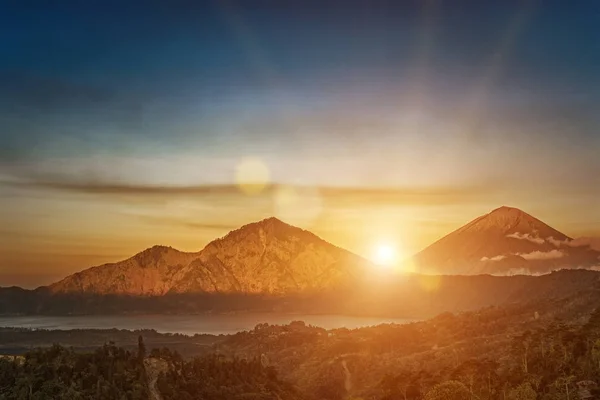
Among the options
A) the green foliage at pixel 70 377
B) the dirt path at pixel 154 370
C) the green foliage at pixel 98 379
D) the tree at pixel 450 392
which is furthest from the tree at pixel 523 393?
the green foliage at pixel 70 377

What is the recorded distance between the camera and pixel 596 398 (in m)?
149

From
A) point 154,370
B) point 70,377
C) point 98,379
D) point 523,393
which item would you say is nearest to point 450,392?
point 523,393

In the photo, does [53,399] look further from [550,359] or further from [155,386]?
[550,359]

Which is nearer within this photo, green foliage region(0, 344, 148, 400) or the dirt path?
green foliage region(0, 344, 148, 400)

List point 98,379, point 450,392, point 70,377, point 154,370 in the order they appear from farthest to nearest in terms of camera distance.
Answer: point 154,370
point 450,392
point 70,377
point 98,379

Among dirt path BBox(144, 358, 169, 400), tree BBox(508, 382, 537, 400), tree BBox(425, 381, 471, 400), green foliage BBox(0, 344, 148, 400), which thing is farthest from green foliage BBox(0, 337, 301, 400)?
tree BBox(508, 382, 537, 400)

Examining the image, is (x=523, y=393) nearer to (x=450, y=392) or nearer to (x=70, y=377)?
(x=450, y=392)

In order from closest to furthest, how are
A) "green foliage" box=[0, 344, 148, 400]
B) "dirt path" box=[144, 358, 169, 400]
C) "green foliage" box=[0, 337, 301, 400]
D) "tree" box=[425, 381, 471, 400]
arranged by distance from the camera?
"green foliage" box=[0, 344, 148, 400] → "green foliage" box=[0, 337, 301, 400] → "tree" box=[425, 381, 471, 400] → "dirt path" box=[144, 358, 169, 400]

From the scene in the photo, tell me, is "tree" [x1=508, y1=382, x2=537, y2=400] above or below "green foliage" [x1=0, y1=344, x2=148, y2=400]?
below

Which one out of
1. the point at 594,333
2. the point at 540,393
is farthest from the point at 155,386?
the point at 594,333

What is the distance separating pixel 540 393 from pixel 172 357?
108 metres

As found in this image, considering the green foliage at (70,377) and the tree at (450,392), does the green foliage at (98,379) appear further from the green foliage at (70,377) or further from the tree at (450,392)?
the tree at (450,392)

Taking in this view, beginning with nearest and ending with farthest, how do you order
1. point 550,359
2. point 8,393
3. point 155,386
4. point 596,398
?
point 596,398, point 8,393, point 155,386, point 550,359

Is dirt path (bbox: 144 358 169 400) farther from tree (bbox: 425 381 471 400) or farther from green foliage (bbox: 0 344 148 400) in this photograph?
tree (bbox: 425 381 471 400)
